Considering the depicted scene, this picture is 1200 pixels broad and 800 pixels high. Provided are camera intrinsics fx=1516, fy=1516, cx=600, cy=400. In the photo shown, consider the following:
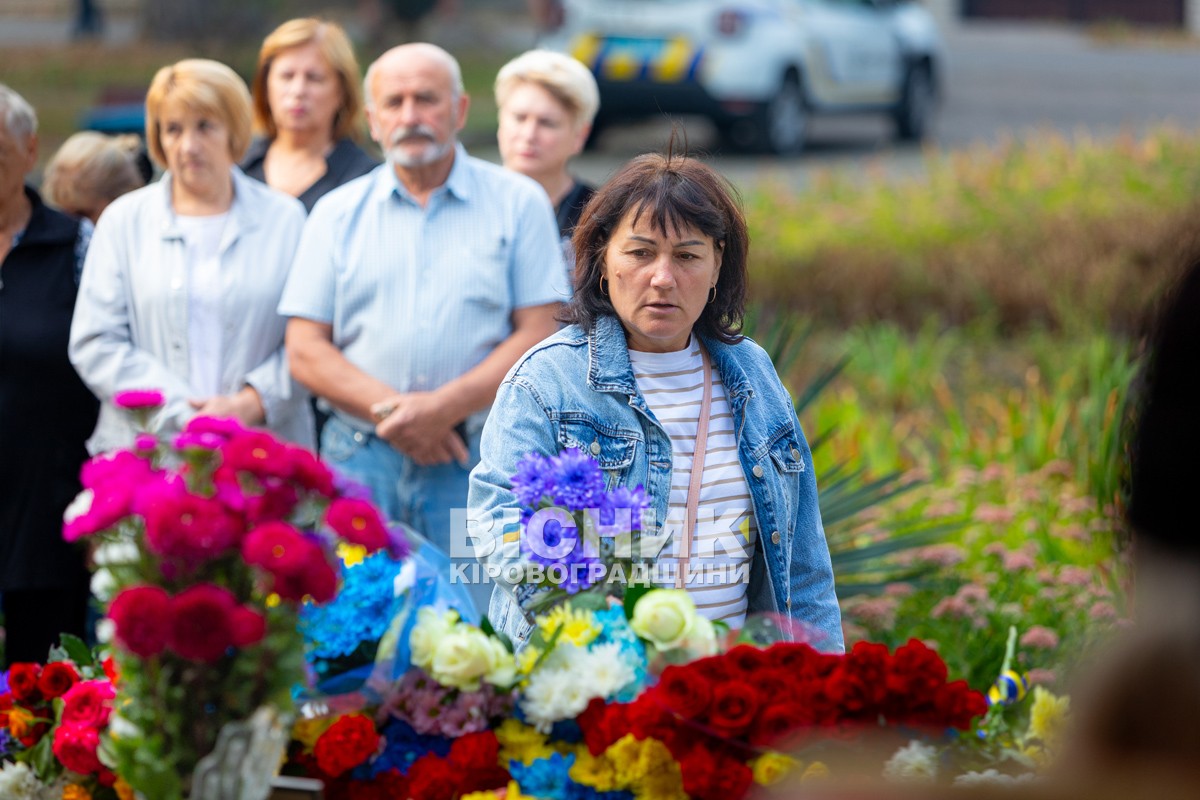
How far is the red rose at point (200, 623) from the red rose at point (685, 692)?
24.2 inches

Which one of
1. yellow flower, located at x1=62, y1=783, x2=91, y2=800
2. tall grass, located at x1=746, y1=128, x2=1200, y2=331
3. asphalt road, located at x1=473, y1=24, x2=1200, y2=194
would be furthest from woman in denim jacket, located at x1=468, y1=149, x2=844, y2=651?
asphalt road, located at x1=473, y1=24, x2=1200, y2=194

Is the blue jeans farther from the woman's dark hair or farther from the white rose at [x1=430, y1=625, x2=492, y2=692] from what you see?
the white rose at [x1=430, y1=625, x2=492, y2=692]

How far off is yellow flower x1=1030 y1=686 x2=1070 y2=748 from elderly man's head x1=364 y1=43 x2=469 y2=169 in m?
2.15

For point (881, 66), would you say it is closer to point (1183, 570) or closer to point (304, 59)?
point (304, 59)

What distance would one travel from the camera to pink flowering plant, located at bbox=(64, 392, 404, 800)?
1730mm

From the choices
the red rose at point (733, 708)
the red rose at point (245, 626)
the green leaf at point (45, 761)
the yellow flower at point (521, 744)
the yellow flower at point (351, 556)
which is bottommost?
the green leaf at point (45, 761)

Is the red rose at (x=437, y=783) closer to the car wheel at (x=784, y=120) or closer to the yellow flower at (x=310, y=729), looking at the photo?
the yellow flower at (x=310, y=729)

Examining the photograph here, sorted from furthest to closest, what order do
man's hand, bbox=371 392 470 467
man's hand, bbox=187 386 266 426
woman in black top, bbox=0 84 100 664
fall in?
woman in black top, bbox=0 84 100 664 < man's hand, bbox=187 386 266 426 < man's hand, bbox=371 392 470 467

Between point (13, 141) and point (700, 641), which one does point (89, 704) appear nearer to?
point (700, 641)

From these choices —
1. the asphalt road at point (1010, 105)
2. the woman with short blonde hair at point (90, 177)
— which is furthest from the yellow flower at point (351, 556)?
the asphalt road at point (1010, 105)

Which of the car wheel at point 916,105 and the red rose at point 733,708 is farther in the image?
the car wheel at point 916,105

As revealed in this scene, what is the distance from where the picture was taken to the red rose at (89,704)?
2.11 metres

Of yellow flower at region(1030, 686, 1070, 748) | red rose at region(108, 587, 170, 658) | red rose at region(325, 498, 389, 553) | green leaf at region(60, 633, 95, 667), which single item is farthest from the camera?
green leaf at region(60, 633, 95, 667)

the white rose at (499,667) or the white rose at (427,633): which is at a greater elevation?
the white rose at (427,633)
